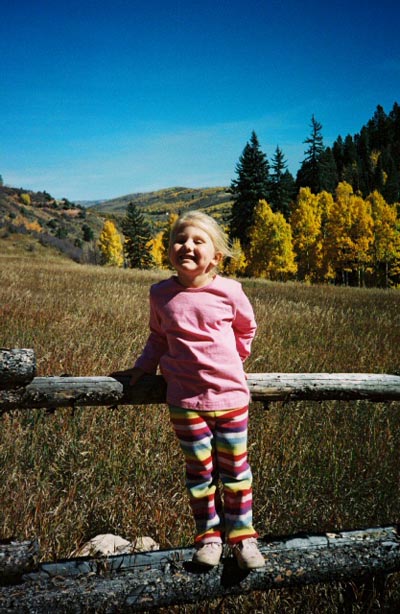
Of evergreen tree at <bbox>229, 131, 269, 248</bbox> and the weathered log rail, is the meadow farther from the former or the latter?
evergreen tree at <bbox>229, 131, 269, 248</bbox>

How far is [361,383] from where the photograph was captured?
2.23 m

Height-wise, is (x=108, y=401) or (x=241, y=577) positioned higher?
(x=108, y=401)

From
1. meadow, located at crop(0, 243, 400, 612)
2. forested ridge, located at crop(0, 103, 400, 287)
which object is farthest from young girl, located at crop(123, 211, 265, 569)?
forested ridge, located at crop(0, 103, 400, 287)

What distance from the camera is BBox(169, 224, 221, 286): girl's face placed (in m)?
1.83

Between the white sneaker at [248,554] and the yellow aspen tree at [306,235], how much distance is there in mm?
36330

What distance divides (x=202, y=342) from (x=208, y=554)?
866 mm

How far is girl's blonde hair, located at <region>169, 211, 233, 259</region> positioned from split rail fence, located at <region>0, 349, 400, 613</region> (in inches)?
26.4

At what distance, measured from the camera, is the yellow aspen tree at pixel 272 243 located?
109ft

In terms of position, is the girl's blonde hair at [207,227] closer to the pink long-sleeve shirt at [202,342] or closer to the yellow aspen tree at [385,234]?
the pink long-sleeve shirt at [202,342]

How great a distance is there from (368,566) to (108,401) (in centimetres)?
143

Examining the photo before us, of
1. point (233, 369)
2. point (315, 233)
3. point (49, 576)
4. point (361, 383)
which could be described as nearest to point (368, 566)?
point (361, 383)

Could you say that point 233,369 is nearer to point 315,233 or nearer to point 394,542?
point 394,542

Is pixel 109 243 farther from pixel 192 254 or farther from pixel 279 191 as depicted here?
pixel 192 254

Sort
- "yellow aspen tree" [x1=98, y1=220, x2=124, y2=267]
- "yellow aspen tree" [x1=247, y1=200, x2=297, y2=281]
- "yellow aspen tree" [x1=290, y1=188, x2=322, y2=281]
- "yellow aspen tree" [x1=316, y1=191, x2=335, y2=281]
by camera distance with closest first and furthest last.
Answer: "yellow aspen tree" [x1=247, y1=200, x2=297, y2=281]
"yellow aspen tree" [x1=290, y1=188, x2=322, y2=281]
"yellow aspen tree" [x1=316, y1=191, x2=335, y2=281]
"yellow aspen tree" [x1=98, y1=220, x2=124, y2=267]
